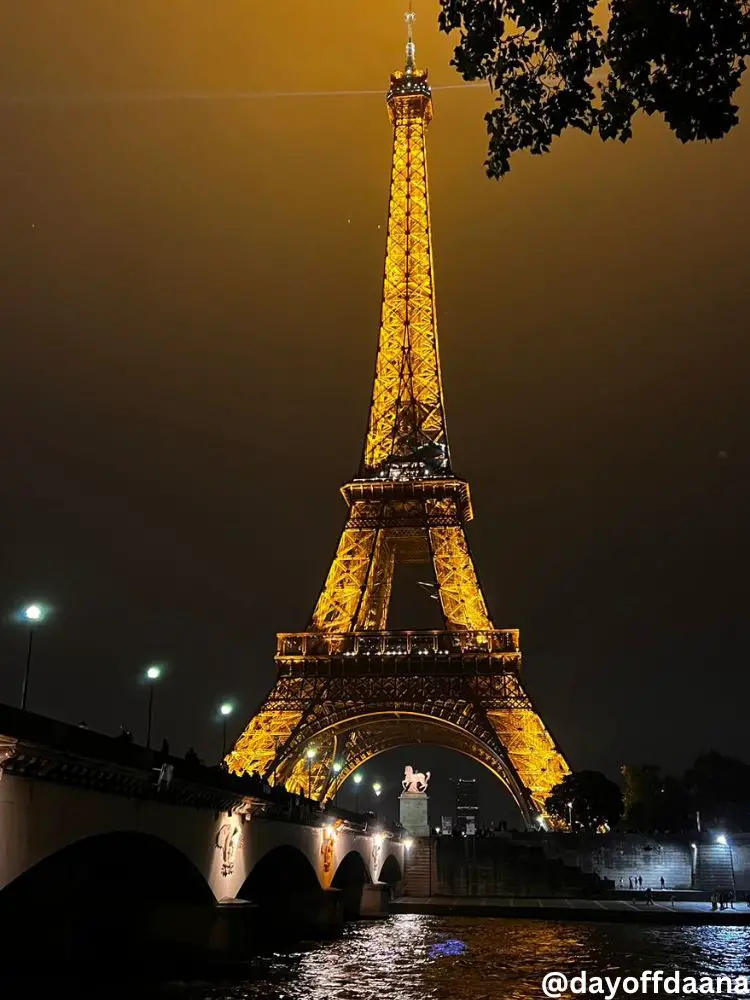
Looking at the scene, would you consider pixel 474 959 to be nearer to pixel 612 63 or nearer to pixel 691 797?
pixel 612 63

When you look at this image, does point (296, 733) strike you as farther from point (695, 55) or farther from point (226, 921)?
point (695, 55)

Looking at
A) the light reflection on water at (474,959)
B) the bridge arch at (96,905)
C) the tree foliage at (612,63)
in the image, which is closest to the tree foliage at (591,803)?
the light reflection on water at (474,959)

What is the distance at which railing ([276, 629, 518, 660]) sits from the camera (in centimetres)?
6306

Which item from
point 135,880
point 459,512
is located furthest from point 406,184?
point 135,880

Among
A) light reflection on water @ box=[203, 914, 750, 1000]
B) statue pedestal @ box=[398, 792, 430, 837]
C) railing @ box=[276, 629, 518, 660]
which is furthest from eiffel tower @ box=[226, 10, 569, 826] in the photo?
light reflection on water @ box=[203, 914, 750, 1000]

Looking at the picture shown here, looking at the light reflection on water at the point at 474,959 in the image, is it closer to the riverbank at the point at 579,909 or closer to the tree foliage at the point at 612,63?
the riverbank at the point at 579,909

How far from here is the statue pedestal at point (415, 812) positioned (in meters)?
72.7

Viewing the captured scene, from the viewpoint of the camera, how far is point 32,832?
1769cm

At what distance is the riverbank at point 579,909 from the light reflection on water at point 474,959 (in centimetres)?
195

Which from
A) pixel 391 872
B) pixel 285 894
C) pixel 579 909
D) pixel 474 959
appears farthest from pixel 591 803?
pixel 474 959

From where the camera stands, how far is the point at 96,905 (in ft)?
98.3

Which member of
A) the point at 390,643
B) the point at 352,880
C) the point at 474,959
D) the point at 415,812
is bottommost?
the point at 474,959

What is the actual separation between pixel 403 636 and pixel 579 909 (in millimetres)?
22016

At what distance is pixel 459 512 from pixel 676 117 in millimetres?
61935
